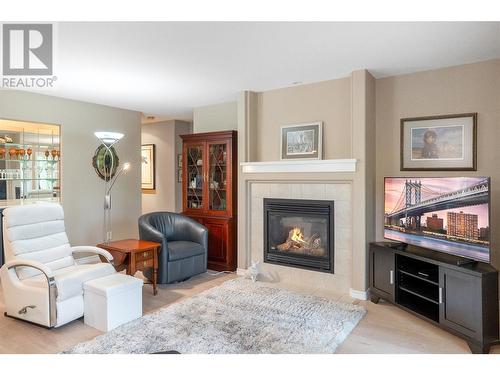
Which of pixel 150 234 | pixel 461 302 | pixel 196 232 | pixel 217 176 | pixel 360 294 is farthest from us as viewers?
pixel 217 176

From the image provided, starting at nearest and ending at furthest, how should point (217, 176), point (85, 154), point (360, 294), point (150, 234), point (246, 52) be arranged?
point (246, 52) < point (360, 294) < point (150, 234) < point (217, 176) < point (85, 154)

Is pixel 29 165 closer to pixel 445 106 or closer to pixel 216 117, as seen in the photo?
pixel 216 117

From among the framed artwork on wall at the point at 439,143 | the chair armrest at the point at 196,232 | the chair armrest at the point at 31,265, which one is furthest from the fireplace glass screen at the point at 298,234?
the chair armrest at the point at 31,265

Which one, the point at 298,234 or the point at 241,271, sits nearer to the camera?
the point at 298,234

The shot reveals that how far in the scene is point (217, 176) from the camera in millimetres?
4828

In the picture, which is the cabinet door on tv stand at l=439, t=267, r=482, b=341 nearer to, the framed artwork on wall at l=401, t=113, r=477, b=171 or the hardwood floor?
the hardwood floor

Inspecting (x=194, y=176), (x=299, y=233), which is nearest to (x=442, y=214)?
(x=299, y=233)

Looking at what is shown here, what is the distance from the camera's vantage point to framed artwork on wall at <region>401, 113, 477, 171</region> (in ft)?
10.9

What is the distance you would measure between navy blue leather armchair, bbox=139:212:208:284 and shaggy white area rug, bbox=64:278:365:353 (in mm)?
580

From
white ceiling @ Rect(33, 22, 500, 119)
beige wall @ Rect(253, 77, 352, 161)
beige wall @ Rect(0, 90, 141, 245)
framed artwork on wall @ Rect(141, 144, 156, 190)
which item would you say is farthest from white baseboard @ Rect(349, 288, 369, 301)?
framed artwork on wall @ Rect(141, 144, 156, 190)

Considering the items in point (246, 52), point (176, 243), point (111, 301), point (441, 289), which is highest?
point (246, 52)

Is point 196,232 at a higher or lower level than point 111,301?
higher

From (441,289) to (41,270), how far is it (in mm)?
3344
